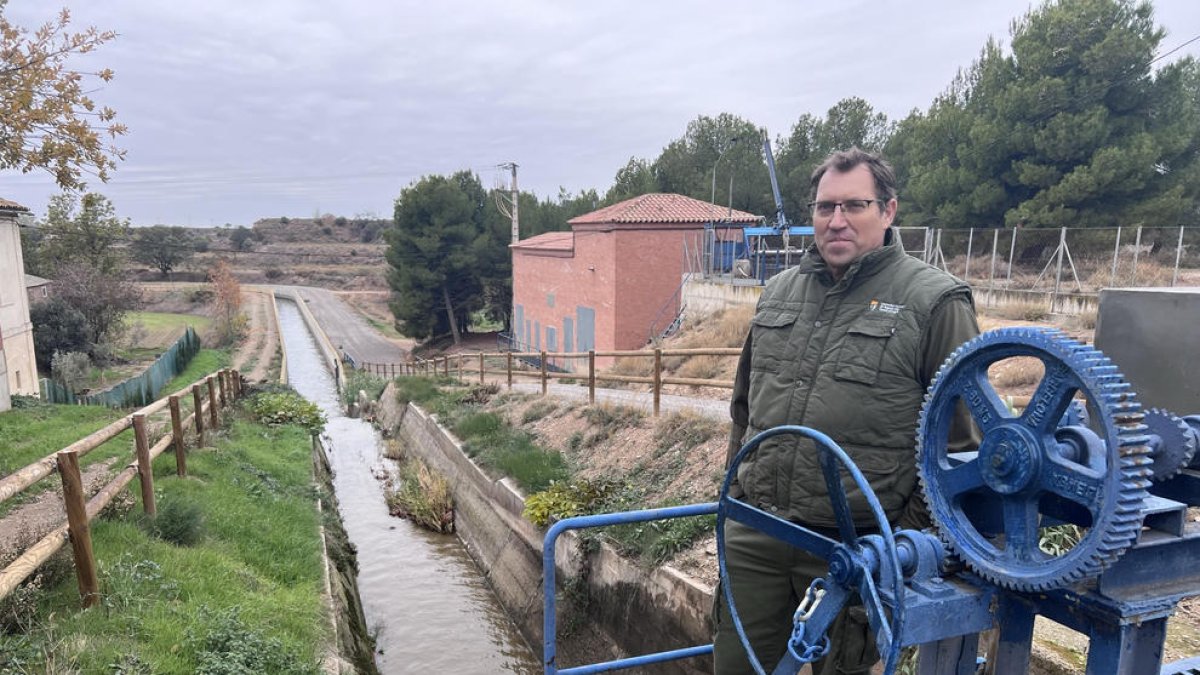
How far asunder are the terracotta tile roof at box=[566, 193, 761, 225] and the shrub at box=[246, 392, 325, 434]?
11.2 metres

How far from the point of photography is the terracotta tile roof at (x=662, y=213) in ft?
74.1

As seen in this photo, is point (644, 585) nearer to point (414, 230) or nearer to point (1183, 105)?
point (1183, 105)

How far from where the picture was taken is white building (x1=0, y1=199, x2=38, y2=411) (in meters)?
16.9

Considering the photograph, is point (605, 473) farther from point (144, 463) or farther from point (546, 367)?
point (546, 367)

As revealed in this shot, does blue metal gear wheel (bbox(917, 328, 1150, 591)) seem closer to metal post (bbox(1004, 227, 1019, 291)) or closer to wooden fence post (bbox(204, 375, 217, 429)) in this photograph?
wooden fence post (bbox(204, 375, 217, 429))

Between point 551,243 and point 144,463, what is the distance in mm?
22794

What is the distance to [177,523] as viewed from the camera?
5711 millimetres

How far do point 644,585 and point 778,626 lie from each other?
11.5 feet

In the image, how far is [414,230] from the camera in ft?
127

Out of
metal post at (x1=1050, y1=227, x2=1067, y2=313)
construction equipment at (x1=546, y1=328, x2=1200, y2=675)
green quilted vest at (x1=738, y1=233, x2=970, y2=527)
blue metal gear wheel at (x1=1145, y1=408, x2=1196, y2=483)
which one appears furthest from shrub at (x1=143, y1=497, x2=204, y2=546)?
metal post at (x1=1050, y1=227, x2=1067, y2=313)

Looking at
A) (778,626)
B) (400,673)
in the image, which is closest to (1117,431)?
(778,626)

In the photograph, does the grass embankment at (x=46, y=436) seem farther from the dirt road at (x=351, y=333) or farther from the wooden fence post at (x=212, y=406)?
the dirt road at (x=351, y=333)

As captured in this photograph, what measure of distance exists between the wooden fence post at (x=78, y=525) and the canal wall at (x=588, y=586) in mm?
3822

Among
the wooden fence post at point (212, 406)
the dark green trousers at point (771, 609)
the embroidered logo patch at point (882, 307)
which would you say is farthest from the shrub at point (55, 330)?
the embroidered logo patch at point (882, 307)
